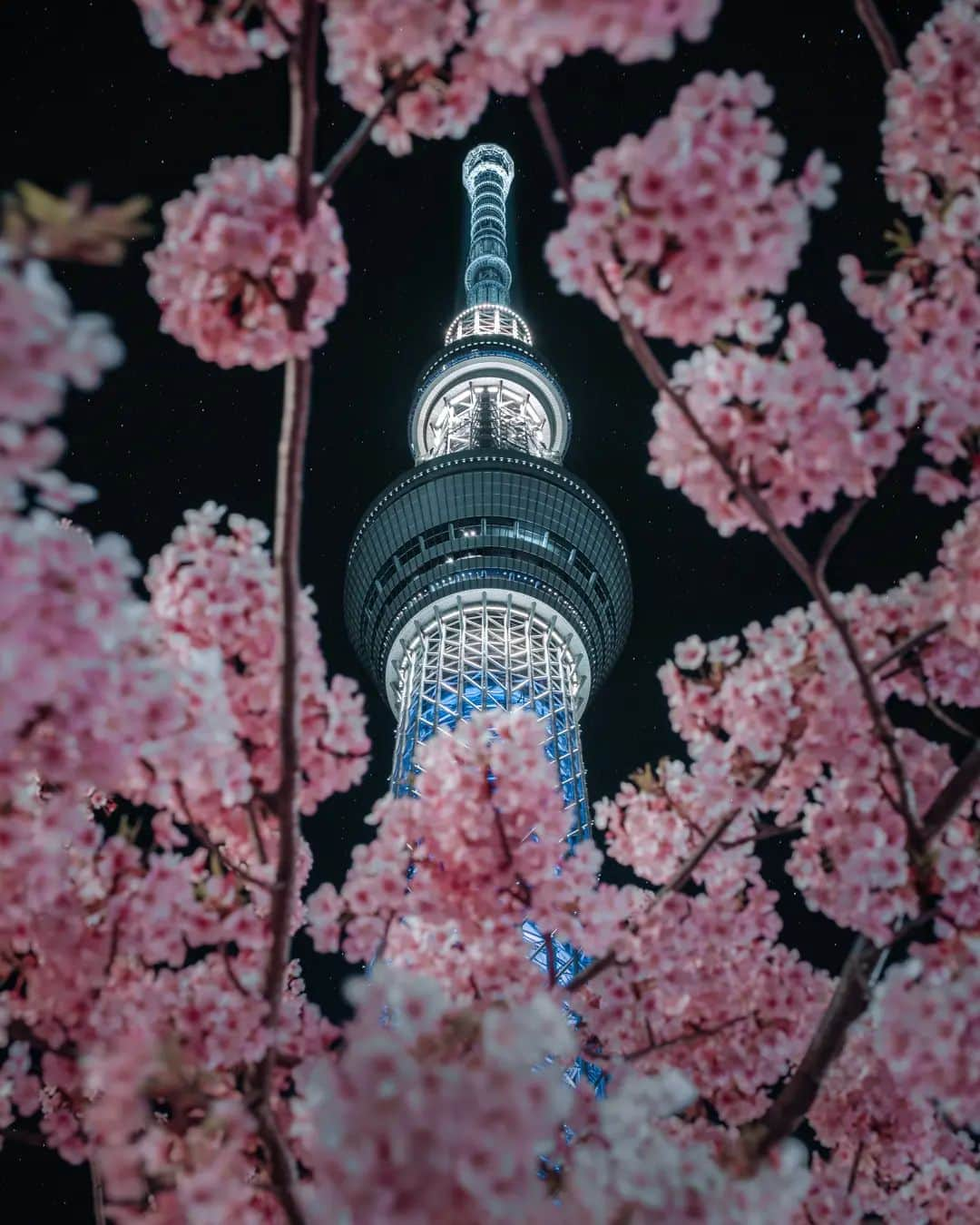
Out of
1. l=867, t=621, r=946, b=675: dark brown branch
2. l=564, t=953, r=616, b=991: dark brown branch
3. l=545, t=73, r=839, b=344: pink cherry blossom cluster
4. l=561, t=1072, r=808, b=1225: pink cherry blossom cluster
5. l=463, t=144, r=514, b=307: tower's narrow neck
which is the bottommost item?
l=561, t=1072, r=808, b=1225: pink cherry blossom cluster

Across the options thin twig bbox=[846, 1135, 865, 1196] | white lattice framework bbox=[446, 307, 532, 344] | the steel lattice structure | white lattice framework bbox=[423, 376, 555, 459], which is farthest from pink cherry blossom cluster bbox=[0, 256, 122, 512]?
white lattice framework bbox=[446, 307, 532, 344]

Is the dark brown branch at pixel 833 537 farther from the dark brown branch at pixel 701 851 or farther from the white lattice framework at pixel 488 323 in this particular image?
the white lattice framework at pixel 488 323

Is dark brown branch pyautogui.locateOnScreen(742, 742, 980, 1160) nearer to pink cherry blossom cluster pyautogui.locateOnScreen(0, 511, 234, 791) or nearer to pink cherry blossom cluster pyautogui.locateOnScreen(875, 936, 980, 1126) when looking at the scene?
pink cherry blossom cluster pyautogui.locateOnScreen(875, 936, 980, 1126)

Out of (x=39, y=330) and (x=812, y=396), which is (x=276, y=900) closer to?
(x=39, y=330)

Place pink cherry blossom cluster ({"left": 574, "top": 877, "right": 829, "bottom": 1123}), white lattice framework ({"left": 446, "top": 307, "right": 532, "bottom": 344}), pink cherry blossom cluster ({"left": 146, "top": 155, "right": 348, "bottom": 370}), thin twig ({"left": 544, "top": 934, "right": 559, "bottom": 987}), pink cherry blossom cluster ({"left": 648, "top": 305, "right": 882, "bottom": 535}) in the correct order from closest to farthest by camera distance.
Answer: pink cherry blossom cluster ({"left": 146, "top": 155, "right": 348, "bottom": 370})
pink cherry blossom cluster ({"left": 648, "top": 305, "right": 882, "bottom": 535})
thin twig ({"left": 544, "top": 934, "right": 559, "bottom": 987})
pink cherry blossom cluster ({"left": 574, "top": 877, "right": 829, "bottom": 1123})
white lattice framework ({"left": 446, "top": 307, "right": 532, "bottom": 344})

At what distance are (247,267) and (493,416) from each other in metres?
32.0

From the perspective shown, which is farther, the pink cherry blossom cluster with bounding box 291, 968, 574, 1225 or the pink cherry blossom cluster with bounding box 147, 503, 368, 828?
the pink cherry blossom cluster with bounding box 147, 503, 368, 828

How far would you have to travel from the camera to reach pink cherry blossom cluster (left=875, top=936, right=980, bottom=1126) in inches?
126

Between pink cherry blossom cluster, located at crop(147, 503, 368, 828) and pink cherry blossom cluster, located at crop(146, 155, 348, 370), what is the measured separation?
100 centimetres

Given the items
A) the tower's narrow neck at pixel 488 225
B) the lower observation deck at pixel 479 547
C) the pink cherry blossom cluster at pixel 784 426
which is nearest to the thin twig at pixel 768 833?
the pink cherry blossom cluster at pixel 784 426

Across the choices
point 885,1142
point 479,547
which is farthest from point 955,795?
point 479,547

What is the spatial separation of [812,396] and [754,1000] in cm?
343

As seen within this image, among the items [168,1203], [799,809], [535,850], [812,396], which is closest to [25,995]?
[168,1203]

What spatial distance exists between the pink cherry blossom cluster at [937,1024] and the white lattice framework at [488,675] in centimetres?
2153
